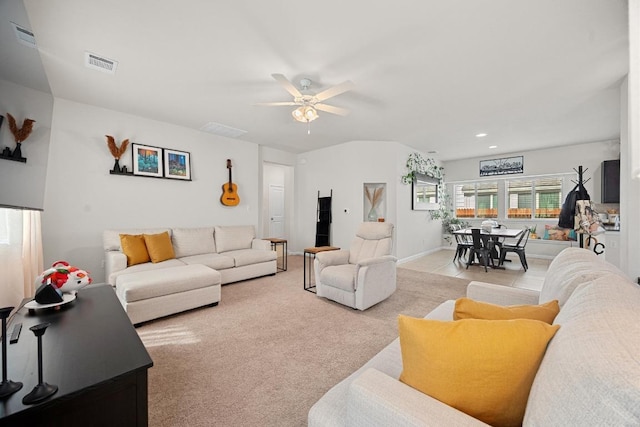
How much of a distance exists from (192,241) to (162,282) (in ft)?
4.95

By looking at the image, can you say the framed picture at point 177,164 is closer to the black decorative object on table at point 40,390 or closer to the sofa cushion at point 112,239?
the sofa cushion at point 112,239

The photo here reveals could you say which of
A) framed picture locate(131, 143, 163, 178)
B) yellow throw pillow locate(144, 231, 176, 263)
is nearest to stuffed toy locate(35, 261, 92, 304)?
yellow throw pillow locate(144, 231, 176, 263)

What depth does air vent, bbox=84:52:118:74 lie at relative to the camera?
2.46 m

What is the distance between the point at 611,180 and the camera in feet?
17.1

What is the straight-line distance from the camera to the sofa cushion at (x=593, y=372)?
0.44 metres

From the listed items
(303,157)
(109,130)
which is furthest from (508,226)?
(109,130)

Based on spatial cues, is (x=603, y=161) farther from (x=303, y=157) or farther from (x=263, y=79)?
(x=263, y=79)

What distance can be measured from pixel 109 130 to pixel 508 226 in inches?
344

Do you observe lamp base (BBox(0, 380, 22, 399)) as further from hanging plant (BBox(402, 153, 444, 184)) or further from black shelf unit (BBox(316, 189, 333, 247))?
hanging plant (BBox(402, 153, 444, 184))

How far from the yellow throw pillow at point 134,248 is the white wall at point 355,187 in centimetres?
362

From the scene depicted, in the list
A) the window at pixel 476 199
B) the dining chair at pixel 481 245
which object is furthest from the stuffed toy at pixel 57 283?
the window at pixel 476 199

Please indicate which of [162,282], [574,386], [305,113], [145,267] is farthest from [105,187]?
[574,386]

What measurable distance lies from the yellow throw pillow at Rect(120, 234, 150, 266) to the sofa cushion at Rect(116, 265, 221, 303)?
521mm

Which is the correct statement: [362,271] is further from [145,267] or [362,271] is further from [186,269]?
[145,267]
